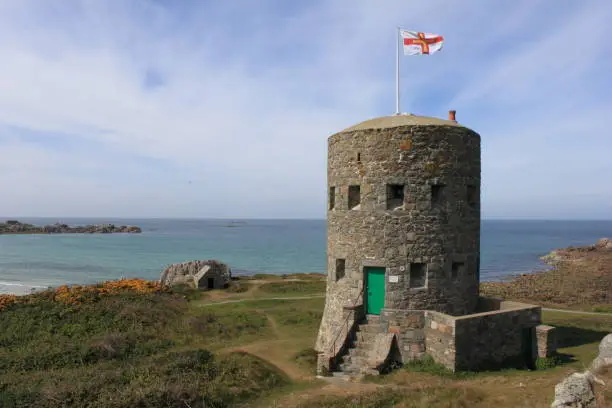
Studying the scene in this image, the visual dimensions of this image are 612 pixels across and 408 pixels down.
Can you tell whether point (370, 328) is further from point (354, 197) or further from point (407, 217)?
point (354, 197)

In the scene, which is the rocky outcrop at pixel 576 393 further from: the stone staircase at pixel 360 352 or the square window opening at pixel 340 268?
the square window opening at pixel 340 268

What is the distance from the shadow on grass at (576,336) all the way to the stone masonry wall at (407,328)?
700cm

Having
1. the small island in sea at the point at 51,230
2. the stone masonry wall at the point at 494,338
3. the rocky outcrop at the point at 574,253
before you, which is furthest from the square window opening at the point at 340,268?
the small island in sea at the point at 51,230

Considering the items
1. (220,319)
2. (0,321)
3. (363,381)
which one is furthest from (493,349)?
(0,321)

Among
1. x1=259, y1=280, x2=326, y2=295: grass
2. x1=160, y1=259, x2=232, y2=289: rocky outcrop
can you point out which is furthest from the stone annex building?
x1=160, y1=259, x2=232, y2=289: rocky outcrop

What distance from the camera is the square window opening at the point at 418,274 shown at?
15.3 metres

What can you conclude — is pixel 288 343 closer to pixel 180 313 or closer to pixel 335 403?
pixel 335 403

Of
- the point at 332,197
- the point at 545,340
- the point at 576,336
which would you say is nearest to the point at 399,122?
the point at 332,197

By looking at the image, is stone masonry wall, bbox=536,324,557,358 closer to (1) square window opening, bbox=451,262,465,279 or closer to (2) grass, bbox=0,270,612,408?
(2) grass, bbox=0,270,612,408

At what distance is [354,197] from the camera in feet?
53.6

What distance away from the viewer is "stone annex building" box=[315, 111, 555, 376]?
14.7m

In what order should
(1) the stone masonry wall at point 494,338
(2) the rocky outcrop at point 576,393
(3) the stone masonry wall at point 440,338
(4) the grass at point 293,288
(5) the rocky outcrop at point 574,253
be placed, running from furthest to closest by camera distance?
(5) the rocky outcrop at point 574,253 < (4) the grass at point 293,288 < (1) the stone masonry wall at point 494,338 < (3) the stone masonry wall at point 440,338 < (2) the rocky outcrop at point 576,393

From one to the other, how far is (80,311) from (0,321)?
142 inches

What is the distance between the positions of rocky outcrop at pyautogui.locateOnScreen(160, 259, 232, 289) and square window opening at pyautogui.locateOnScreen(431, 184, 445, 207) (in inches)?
916
